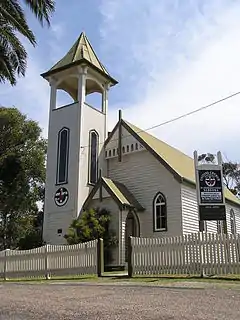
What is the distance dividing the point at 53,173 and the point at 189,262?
606 inches

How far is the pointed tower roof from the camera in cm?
2933

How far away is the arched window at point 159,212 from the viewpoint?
25.0 m

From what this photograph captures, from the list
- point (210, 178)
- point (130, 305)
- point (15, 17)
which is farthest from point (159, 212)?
point (130, 305)

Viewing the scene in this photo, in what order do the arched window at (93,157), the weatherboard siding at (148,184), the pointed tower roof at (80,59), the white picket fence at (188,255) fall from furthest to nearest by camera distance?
the pointed tower roof at (80,59) < the arched window at (93,157) < the weatherboard siding at (148,184) < the white picket fence at (188,255)

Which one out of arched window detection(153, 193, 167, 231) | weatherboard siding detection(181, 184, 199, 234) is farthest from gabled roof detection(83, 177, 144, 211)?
weatherboard siding detection(181, 184, 199, 234)

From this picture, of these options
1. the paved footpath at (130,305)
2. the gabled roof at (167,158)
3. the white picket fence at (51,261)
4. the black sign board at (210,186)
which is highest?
the gabled roof at (167,158)

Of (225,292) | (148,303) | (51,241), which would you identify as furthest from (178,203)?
(148,303)

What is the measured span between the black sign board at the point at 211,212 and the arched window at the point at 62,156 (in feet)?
44.2

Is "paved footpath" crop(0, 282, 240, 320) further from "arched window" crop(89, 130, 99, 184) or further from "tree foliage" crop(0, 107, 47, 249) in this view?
"tree foliage" crop(0, 107, 47, 249)

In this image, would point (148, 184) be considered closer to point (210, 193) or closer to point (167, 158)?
point (167, 158)

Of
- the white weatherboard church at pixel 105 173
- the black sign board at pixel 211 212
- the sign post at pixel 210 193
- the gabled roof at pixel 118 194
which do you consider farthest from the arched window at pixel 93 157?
the black sign board at pixel 211 212

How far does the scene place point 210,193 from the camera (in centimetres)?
1592

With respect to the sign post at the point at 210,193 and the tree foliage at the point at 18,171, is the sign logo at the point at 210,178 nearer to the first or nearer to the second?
the sign post at the point at 210,193

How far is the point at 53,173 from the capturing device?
2816 centimetres
